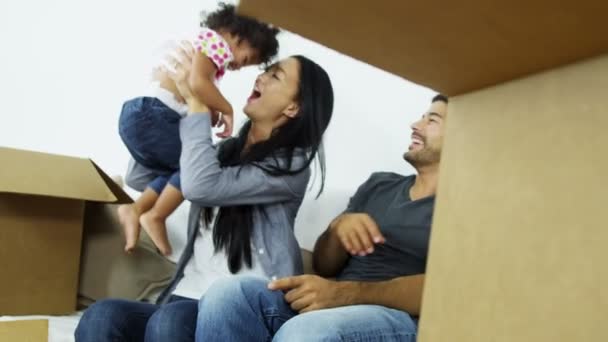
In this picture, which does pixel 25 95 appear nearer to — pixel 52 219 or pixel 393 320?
pixel 52 219

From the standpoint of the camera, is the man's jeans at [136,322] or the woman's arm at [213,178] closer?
the man's jeans at [136,322]

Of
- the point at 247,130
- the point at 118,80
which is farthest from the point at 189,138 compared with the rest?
the point at 118,80

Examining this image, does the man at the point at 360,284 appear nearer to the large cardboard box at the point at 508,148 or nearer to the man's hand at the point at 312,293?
the man's hand at the point at 312,293

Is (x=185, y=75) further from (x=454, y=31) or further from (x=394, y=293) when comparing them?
(x=454, y=31)

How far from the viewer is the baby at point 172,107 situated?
1.30 m

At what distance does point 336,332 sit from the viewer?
70cm

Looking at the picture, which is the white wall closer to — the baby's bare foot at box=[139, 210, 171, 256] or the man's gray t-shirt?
the baby's bare foot at box=[139, 210, 171, 256]

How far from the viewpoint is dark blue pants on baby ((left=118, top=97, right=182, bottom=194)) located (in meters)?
1.35

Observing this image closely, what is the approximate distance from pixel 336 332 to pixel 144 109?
816 millimetres

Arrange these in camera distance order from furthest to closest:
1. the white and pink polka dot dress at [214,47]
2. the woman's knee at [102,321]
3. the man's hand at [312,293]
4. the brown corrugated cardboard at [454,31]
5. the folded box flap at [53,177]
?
the white and pink polka dot dress at [214,47] → the folded box flap at [53,177] → the woman's knee at [102,321] → the man's hand at [312,293] → the brown corrugated cardboard at [454,31]

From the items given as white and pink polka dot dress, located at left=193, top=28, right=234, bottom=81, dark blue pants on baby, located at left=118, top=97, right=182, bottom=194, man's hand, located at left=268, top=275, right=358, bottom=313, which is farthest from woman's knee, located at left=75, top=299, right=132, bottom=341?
white and pink polka dot dress, located at left=193, top=28, right=234, bottom=81

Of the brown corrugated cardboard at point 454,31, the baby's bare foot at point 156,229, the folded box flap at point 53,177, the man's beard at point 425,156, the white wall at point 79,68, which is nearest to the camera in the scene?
the brown corrugated cardboard at point 454,31

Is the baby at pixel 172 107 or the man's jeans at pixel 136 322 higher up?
the baby at pixel 172 107

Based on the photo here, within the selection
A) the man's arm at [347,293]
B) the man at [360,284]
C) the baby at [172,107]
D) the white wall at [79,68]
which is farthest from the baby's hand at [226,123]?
the man's arm at [347,293]
